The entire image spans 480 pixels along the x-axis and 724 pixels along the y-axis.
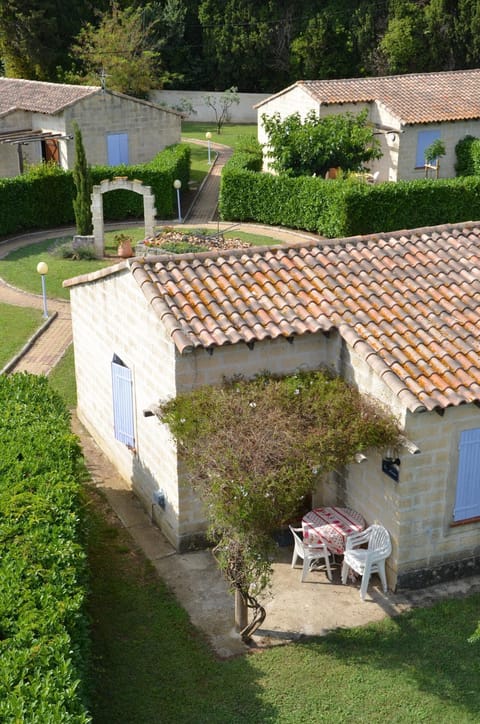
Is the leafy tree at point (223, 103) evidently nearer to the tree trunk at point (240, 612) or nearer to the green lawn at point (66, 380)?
the green lawn at point (66, 380)

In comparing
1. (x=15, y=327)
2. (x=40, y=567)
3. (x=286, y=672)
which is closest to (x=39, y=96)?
(x=15, y=327)

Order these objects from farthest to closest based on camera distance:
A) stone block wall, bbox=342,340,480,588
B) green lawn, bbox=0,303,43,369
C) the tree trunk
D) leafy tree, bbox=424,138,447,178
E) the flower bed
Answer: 1. leafy tree, bbox=424,138,447,178
2. the flower bed
3. green lawn, bbox=0,303,43,369
4. stone block wall, bbox=342,340,480,588
5. the tree trunk

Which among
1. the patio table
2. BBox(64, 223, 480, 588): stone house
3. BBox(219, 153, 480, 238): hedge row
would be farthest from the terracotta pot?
the patio table

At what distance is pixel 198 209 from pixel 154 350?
1020 inches

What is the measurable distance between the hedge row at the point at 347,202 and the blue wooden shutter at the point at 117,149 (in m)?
6.36

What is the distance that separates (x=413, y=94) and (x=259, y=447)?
108 feet

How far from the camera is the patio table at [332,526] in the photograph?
1348 centimetres

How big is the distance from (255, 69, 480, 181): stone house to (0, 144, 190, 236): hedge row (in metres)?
6.15

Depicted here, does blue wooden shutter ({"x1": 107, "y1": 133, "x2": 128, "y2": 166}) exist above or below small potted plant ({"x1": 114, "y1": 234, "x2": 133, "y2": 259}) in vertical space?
above

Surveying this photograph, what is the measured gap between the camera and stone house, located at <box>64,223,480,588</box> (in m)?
12.9

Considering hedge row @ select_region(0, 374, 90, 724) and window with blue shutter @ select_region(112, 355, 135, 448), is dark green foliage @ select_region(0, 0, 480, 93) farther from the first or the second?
hedge row @ select_region(0, 374, 90, 724)

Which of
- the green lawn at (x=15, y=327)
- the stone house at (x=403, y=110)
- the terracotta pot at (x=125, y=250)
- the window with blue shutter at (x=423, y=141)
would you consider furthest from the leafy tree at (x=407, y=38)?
the green lawn at (x=15, y=327)

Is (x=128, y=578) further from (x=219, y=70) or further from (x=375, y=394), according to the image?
(x=219, y=70)

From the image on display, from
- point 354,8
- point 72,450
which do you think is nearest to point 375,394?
point 72,450
